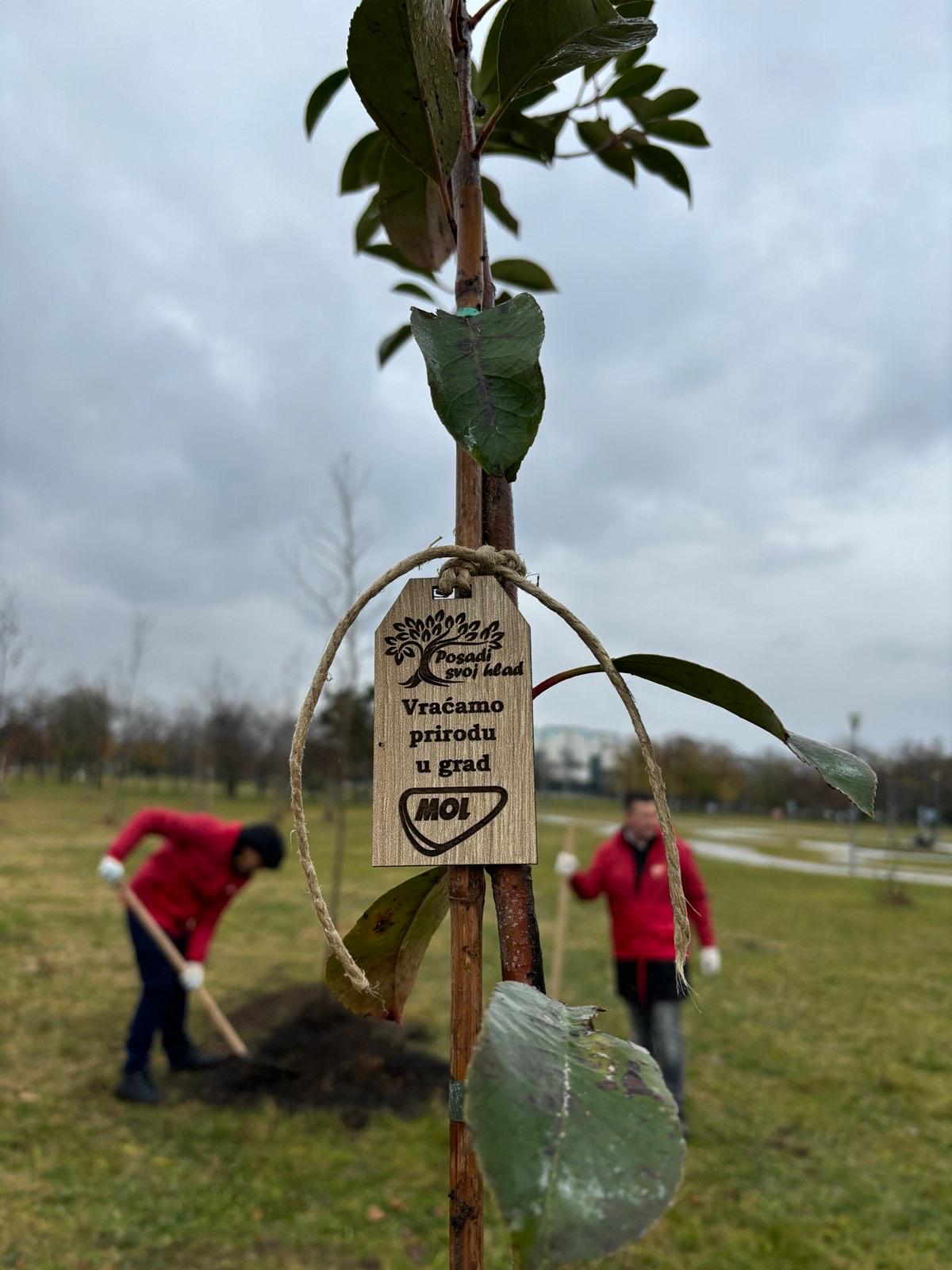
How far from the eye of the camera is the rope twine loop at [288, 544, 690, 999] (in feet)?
2.29

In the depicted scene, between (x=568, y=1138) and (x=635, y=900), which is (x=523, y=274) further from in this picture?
(x=635, y=900)

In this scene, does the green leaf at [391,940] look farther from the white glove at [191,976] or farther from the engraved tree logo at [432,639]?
the white glove at [191,976]

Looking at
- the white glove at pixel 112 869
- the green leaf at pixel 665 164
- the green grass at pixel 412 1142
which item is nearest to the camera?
the green leaf at pixel 665 164

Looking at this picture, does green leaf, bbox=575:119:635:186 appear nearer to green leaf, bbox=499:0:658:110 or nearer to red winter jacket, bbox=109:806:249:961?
green leaf, bbox=499:0:658:110

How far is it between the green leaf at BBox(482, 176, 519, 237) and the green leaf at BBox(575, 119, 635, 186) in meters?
0.17

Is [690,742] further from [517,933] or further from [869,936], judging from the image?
[517,933]

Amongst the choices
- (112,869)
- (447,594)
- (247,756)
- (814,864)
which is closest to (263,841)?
(112,869)

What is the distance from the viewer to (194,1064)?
15.6 feet

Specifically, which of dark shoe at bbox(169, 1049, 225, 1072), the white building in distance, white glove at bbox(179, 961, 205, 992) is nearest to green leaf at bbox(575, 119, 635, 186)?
white glove at bbox(179, 961, 205, 992)

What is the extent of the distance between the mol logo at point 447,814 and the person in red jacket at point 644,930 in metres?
3.58

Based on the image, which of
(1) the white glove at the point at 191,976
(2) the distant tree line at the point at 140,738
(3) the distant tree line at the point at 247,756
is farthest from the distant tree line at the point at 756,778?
(1) the white glove at the point at 191,976

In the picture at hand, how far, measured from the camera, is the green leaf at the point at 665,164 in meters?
1.41

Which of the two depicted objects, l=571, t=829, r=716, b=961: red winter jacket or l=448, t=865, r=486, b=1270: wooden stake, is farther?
l=571, t=829, r=716, b=961: red winter jacket

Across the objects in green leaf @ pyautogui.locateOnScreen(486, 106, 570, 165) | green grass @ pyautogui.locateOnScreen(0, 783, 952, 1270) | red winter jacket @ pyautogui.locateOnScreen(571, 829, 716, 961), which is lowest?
green grass @ pyautogui.locateOnScreen(0, 783, 952, 1270)
